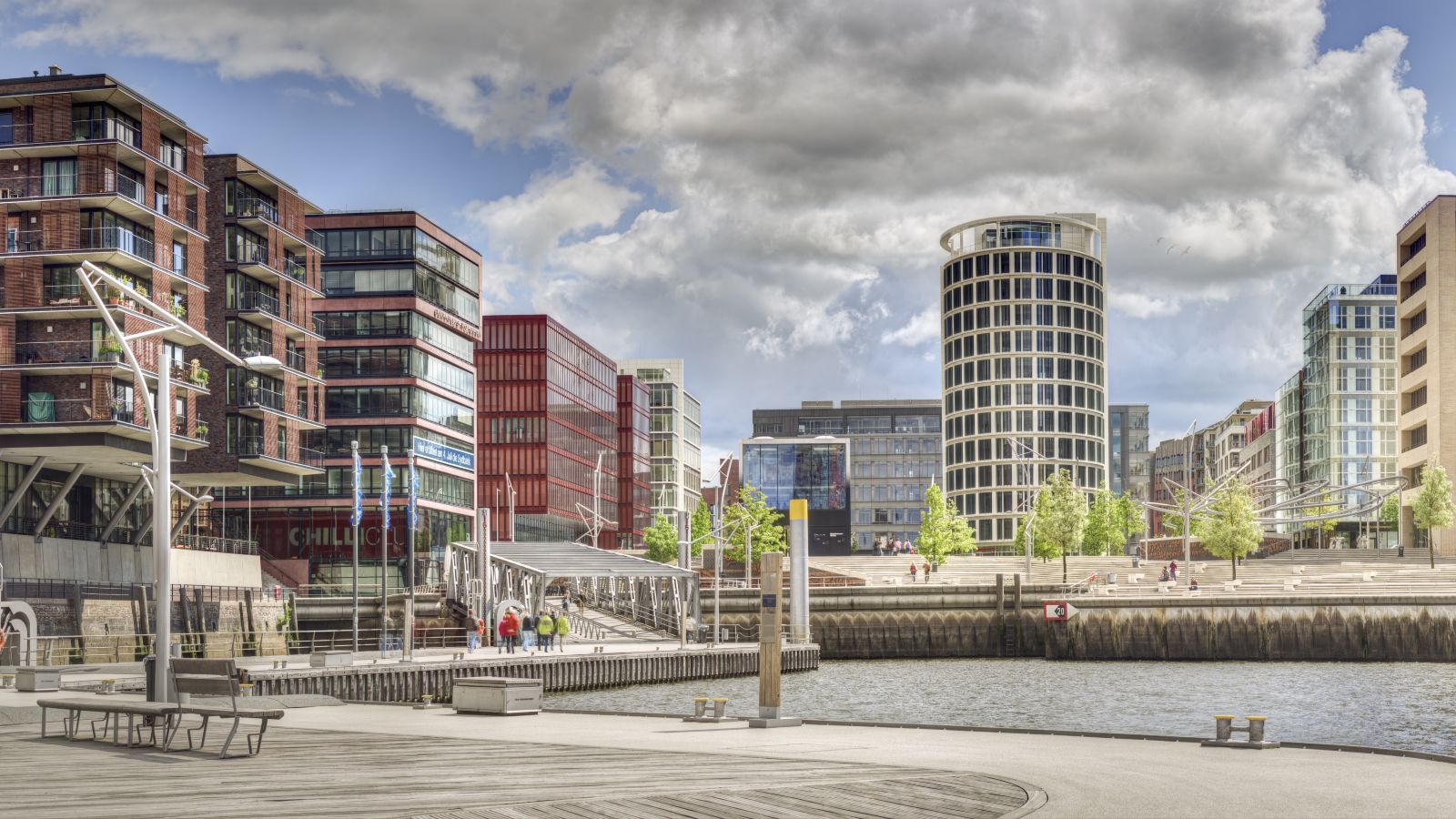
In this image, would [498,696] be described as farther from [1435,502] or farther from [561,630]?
[1435,502]

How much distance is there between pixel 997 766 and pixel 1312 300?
16811 cm

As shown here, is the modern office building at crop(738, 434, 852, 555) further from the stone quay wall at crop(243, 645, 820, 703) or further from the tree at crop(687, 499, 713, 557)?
the stone quay wall at crop(243, 645, 820, 703)

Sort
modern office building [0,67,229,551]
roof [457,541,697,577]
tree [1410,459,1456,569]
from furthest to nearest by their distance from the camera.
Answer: tree [1410,459,1456,569] < roof [457,541,697,577] < modern office building [0,67,229,551]

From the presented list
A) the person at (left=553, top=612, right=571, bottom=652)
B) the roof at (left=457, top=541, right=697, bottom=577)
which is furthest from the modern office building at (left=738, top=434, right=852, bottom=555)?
the person at (left=553, top=612, right=571, bottom=652)

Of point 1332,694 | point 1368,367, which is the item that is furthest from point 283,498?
point 1368,367

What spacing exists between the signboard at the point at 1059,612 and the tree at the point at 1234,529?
20.0 meters

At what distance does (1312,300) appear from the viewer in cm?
17575

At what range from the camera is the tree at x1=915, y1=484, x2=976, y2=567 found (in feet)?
430

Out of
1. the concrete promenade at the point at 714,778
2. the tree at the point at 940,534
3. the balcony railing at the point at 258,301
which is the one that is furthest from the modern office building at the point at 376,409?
the concrete promenade at the point at 714,778

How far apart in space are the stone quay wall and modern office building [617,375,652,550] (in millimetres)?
97492

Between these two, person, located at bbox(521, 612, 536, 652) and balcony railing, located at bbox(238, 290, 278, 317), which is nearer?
person, located at bbox(521, 612, 536, 652)

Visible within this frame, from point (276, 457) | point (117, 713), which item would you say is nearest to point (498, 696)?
point (117, 713)

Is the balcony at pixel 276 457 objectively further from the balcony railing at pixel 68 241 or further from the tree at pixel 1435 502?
the tree at pixel 1435 502

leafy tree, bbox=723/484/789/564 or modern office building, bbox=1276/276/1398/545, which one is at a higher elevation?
modern office building, bbox=1276/276/1398/545
